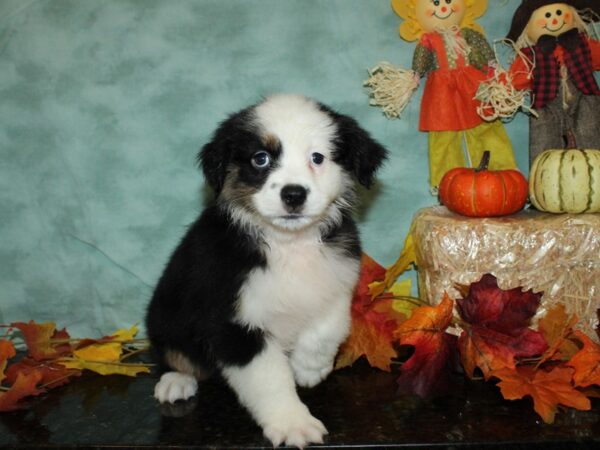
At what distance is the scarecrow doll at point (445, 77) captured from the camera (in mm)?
3037

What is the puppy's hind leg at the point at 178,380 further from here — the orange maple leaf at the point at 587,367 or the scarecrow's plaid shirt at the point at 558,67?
the scarecrow's plaid shirt at the point at 558,67

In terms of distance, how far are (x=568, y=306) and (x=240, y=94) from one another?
6.48 feet

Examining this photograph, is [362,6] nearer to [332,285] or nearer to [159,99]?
[159,99]

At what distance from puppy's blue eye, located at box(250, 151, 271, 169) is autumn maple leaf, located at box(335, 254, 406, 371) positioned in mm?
931

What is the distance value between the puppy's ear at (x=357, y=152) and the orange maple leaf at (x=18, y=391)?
1577mm

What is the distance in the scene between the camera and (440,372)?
7.92 ft

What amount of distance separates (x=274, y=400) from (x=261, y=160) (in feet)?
2.92

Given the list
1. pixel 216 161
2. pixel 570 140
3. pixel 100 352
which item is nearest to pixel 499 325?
pixel 570 140

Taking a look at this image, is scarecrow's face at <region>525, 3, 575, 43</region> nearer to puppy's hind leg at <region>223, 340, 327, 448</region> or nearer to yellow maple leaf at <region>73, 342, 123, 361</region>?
puppy's hind leg at <region>223, 340, 327, 448</region>

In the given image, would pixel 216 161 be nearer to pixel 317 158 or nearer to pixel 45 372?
pixel 317 158

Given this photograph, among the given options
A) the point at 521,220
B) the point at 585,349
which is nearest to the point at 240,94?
the point at 521,220

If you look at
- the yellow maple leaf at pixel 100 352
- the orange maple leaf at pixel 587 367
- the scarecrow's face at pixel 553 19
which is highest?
the scarecrow's face at pixel 553 19

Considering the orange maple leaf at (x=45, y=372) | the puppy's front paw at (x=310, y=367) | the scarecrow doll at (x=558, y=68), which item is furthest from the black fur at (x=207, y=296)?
the scarecrow doll at (x=558, y=68)

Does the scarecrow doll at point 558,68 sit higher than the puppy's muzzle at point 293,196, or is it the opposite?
the scarecrow doll at point 558,68
